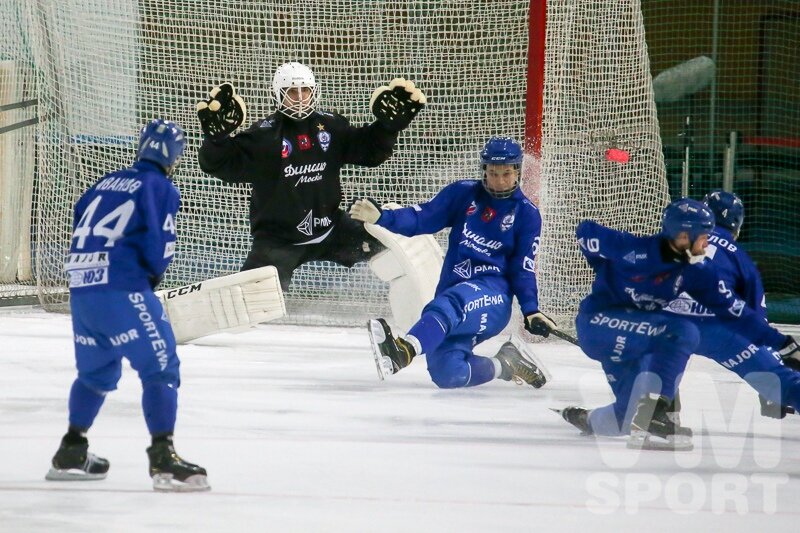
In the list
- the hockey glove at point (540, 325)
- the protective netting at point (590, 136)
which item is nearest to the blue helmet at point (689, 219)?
the hockey glove at point (540, 325)

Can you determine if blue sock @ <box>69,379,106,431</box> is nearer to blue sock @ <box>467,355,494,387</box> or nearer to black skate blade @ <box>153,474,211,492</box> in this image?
black skate blade @ <box>153,474,211,492</box>

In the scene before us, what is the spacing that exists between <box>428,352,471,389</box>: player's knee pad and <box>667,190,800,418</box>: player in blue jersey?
978 millimetres

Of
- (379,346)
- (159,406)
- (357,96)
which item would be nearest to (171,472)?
(159,406)

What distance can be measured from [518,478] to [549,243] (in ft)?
11.0

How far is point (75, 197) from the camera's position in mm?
7078

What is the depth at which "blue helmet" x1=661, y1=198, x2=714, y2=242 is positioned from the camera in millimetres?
3641

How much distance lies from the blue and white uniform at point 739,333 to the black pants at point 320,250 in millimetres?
2138

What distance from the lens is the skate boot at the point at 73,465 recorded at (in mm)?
3105

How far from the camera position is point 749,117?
947 centimetres

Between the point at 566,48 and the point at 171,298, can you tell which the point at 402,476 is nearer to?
the point at 171,298

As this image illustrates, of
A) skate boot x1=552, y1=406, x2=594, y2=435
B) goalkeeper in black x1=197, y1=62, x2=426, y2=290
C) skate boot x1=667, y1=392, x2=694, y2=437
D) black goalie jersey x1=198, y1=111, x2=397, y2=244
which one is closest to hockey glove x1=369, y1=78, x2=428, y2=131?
goalkeeper in black x1=197, y1=62, x2=426, y2=290

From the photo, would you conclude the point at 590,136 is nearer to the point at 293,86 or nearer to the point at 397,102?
the point at 397,102

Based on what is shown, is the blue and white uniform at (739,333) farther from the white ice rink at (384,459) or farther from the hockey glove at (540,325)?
the hockey glove at (540,325)

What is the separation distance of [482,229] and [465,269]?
0.18 meters
